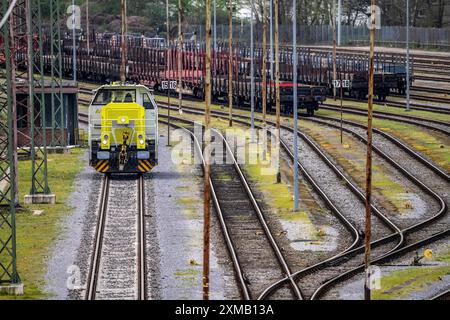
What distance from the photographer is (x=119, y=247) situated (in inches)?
1387

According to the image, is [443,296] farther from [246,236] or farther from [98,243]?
[98,243]

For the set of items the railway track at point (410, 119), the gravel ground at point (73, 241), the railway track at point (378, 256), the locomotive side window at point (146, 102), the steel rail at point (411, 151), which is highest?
the locomotive side window at point (146, 102)

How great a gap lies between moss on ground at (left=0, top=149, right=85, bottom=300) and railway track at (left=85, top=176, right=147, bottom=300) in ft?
4.17

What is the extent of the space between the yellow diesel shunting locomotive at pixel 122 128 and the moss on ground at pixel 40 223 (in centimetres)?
180

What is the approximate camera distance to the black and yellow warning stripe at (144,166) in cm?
4657

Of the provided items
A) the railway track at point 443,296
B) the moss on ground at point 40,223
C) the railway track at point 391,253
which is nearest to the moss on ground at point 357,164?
the railway track at point 391,253

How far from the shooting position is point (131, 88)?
46.0 metres

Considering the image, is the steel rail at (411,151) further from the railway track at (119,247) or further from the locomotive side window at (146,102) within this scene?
the railway track at (119,247)

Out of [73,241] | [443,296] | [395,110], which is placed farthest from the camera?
[395,110]

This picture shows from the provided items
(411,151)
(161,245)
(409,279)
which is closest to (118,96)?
(161,245)

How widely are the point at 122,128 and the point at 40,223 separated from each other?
7.61 m

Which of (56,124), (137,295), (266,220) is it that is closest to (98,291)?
(137,295)

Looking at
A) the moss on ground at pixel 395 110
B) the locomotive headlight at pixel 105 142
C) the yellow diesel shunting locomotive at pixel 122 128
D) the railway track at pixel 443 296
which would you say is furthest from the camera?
the moss on ground at pixel 395 110

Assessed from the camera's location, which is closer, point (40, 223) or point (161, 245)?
point (161, 245)
